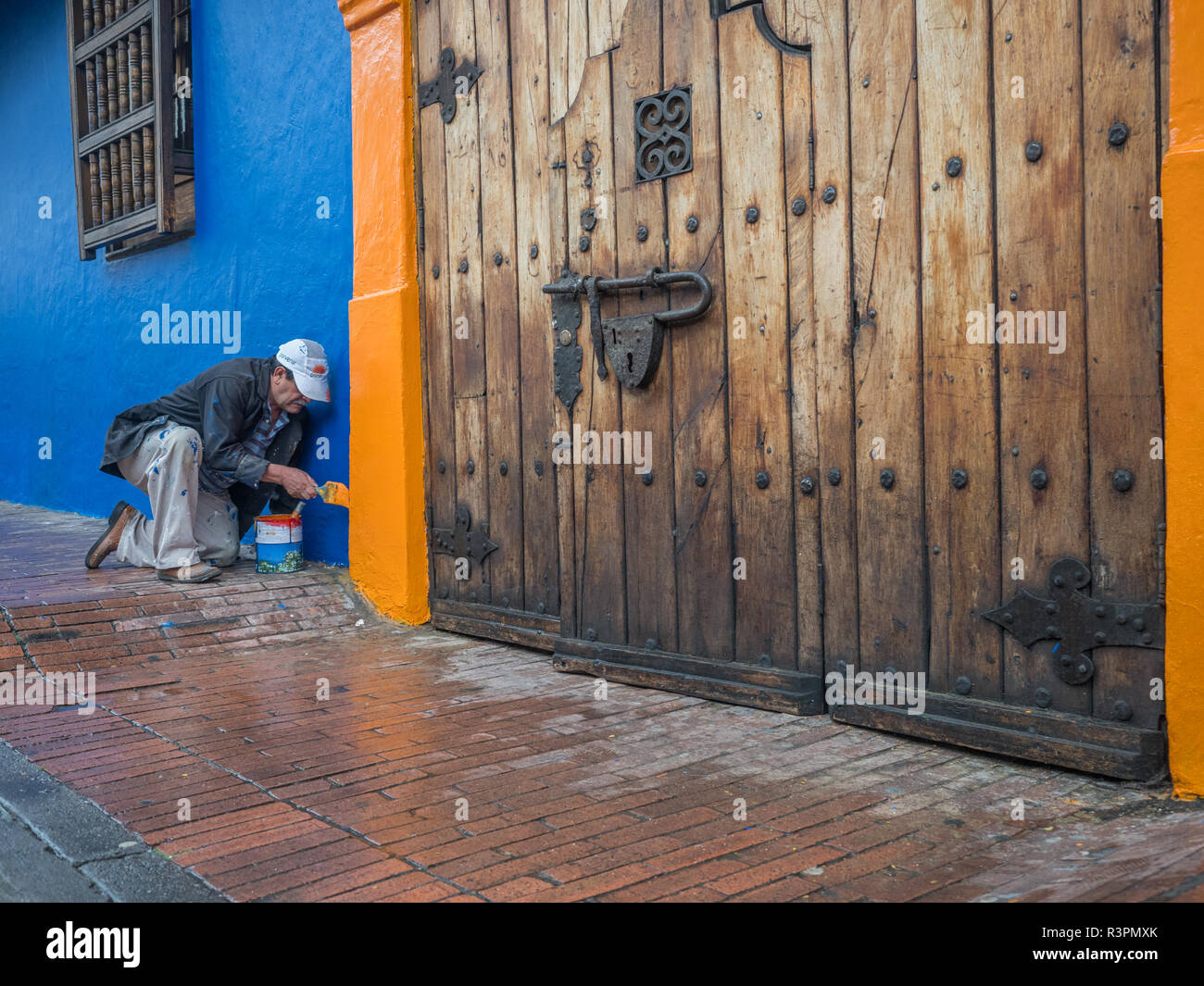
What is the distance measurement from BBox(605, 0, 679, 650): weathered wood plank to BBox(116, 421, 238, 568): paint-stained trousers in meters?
2.26

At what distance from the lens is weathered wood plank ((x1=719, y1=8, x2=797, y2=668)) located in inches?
128

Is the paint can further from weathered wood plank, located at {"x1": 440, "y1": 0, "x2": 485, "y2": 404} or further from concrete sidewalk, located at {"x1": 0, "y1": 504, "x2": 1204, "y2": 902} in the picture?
weathered wood plank, located at {"x1": 440, "y1": 0, "x2": 485, "y2": 404}

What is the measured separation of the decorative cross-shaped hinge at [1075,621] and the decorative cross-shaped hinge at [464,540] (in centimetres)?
223

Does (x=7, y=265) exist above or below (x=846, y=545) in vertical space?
above

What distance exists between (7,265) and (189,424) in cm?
473

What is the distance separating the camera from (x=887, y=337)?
3.00 metres

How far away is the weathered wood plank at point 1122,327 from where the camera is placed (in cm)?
248

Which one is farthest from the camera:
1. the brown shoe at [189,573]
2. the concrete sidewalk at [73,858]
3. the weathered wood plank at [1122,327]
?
the brown shoe at [189,573]

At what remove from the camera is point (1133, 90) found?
2492 mm

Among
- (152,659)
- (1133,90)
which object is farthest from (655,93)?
(152,659)

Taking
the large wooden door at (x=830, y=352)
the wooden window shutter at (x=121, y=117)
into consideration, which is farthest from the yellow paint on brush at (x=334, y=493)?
the wooden window shutter at (x=121, y=117)

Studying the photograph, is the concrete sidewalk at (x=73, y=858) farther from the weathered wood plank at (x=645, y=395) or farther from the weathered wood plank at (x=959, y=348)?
the weathered wood plank at (x=959, y=348)

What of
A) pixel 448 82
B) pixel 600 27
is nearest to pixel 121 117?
pixel 448 82
